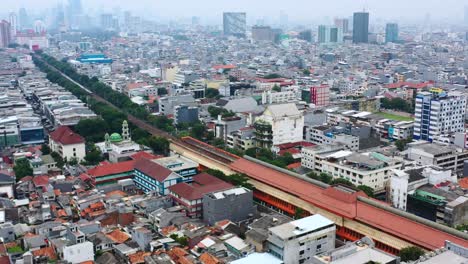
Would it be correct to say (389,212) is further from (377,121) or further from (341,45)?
(341,45)

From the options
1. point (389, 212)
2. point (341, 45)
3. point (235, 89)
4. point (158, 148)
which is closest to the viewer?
point (389, 212)

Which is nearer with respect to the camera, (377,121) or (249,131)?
(249,131)

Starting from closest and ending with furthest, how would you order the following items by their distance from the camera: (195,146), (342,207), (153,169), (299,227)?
(299,227), (342,207), (153,169), (195,146)

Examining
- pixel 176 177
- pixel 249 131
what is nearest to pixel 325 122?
pixel 249 131

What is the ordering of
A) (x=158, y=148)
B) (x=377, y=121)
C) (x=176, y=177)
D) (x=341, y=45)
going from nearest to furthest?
(x=176, y=177)
(x=158, y=148)
(x=377, y=121)
(x=341, y=45)

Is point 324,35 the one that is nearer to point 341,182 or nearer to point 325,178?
point 325,178

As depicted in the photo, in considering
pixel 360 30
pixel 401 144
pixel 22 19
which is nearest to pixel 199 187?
pixel 401 144

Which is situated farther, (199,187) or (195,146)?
(195,146)

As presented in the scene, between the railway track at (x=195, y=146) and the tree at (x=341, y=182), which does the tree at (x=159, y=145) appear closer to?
the railway track at (x=195, y=146)
